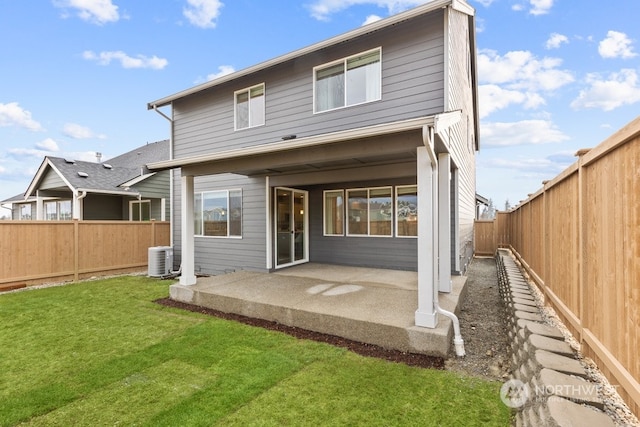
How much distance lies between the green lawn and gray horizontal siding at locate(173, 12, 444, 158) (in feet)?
15.8

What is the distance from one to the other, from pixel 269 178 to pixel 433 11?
5006mm

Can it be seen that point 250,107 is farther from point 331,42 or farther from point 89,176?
point 89,176

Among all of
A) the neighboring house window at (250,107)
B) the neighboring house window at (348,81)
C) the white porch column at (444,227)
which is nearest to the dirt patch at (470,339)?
the white porch column at (444,227)

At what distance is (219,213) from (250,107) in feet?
10.4

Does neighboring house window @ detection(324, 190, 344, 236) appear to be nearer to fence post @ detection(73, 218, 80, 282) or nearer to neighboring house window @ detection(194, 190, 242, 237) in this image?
neighboring house window @ detection(194, 190, 242, 237)

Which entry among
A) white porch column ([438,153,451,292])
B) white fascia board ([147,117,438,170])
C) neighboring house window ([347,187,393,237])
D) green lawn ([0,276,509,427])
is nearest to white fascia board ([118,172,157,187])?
white fascia board ([147,117,438,170])

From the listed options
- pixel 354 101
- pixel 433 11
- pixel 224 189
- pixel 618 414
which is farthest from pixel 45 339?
pixel 433 11

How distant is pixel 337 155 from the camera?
443 cm

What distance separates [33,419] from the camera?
8.38 ft

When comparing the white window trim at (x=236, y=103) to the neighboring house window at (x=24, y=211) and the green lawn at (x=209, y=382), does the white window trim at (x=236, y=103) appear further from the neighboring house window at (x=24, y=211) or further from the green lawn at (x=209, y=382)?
the neighboring house window at (x=24, y=211)

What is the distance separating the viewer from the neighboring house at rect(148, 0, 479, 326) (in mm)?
4555

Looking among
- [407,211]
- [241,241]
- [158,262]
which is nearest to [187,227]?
[241,241]

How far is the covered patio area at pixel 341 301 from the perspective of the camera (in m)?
3.78

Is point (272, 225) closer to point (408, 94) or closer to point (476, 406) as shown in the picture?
point (408, 94)
